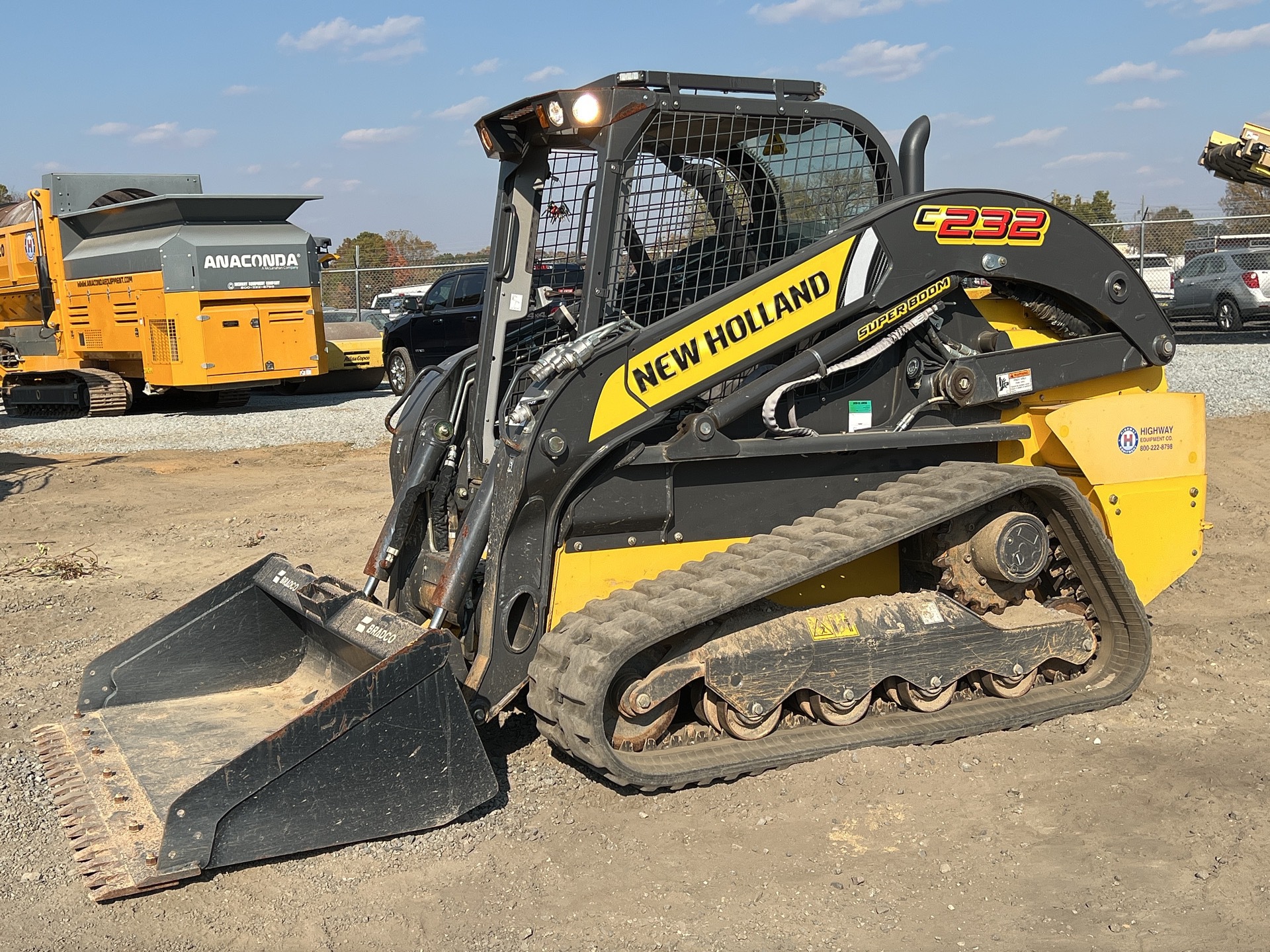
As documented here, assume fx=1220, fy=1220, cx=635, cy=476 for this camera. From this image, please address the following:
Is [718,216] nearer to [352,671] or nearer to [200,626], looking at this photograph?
[352,671]

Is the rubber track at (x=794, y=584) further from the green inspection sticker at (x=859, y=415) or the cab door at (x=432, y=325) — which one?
the cab door at (x=432, y=325)

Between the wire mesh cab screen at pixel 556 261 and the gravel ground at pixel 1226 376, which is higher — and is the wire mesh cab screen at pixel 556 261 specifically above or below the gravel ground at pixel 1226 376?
above

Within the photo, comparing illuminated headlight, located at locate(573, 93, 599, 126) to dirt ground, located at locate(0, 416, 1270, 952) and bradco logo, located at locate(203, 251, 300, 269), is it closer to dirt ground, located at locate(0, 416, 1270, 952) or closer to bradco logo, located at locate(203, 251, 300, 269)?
dirt ground, located at locate(0, 416, 1270, 952)

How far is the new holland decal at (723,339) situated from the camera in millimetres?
4344

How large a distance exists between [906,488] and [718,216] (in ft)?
4.28

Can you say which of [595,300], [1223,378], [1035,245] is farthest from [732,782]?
[1223,378]

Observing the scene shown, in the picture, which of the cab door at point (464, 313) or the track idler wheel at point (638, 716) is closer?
the track idler wheel at point (638, 716)

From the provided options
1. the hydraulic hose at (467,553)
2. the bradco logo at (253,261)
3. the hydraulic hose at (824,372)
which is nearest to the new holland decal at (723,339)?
the hydraulic hose at (824,372)

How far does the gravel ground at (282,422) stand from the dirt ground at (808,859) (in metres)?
8.46

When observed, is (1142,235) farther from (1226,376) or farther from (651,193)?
(651,193)

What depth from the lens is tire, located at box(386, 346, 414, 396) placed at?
Answer: 61.9 feet

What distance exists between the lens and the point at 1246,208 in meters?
25.1

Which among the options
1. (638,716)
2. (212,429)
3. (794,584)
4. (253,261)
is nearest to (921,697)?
(794,584)

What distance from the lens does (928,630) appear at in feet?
15.1
